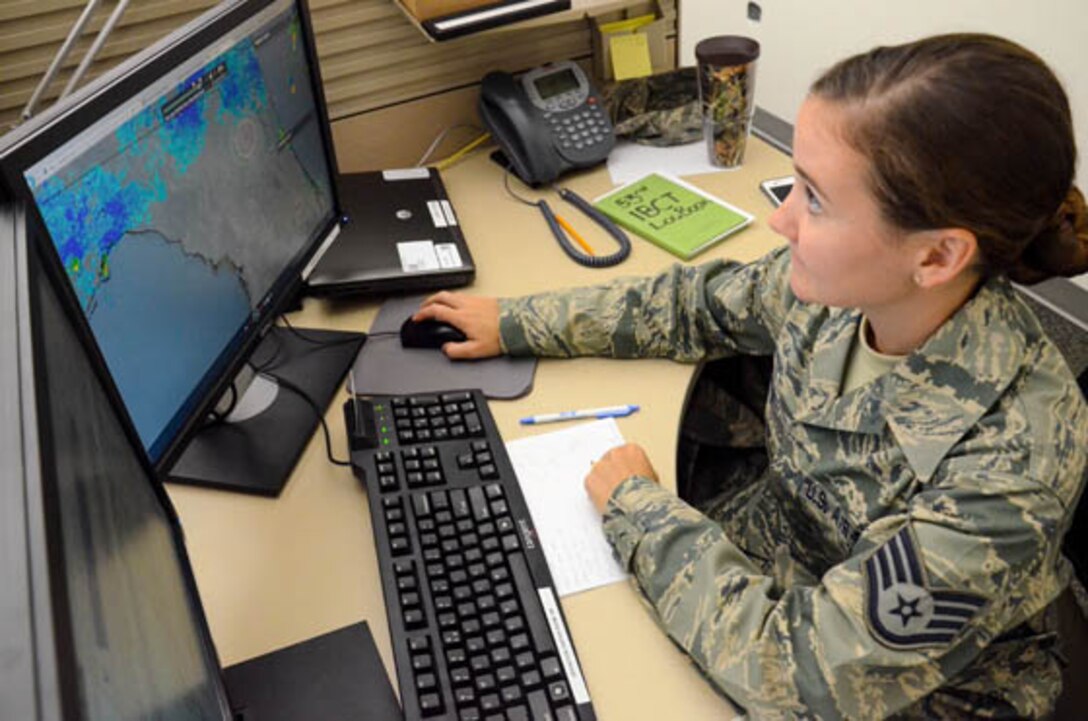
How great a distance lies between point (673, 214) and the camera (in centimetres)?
145

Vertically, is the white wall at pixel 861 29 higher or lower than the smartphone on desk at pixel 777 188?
Answer: lower

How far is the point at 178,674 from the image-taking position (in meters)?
0.60

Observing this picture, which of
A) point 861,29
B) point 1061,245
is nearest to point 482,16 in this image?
point 1061,245

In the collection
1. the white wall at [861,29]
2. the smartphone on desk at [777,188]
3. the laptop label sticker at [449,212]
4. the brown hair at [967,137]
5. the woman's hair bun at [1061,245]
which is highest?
the brown hair at [967,137]

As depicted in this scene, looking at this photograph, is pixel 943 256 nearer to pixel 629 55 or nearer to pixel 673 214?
pixel 673 214

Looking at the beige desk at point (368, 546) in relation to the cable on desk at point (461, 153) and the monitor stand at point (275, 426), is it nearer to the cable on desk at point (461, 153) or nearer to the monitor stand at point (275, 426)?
the monitor stand at point (275, 426)

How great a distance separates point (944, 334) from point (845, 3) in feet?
7.37

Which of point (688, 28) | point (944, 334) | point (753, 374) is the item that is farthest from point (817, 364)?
point (688, 28)

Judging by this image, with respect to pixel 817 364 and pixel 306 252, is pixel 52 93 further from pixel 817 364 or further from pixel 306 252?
pixel 817 364

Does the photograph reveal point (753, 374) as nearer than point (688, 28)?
Yes

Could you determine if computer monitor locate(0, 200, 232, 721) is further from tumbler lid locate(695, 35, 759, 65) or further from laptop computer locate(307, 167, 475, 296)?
tumbler lid locate(695, 35, 759, 65)

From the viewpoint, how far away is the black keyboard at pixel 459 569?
0.82 meters

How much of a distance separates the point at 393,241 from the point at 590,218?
12.4 inches

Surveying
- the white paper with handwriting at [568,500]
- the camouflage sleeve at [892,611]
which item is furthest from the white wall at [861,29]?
the camouflage sleeve at [892,611]
